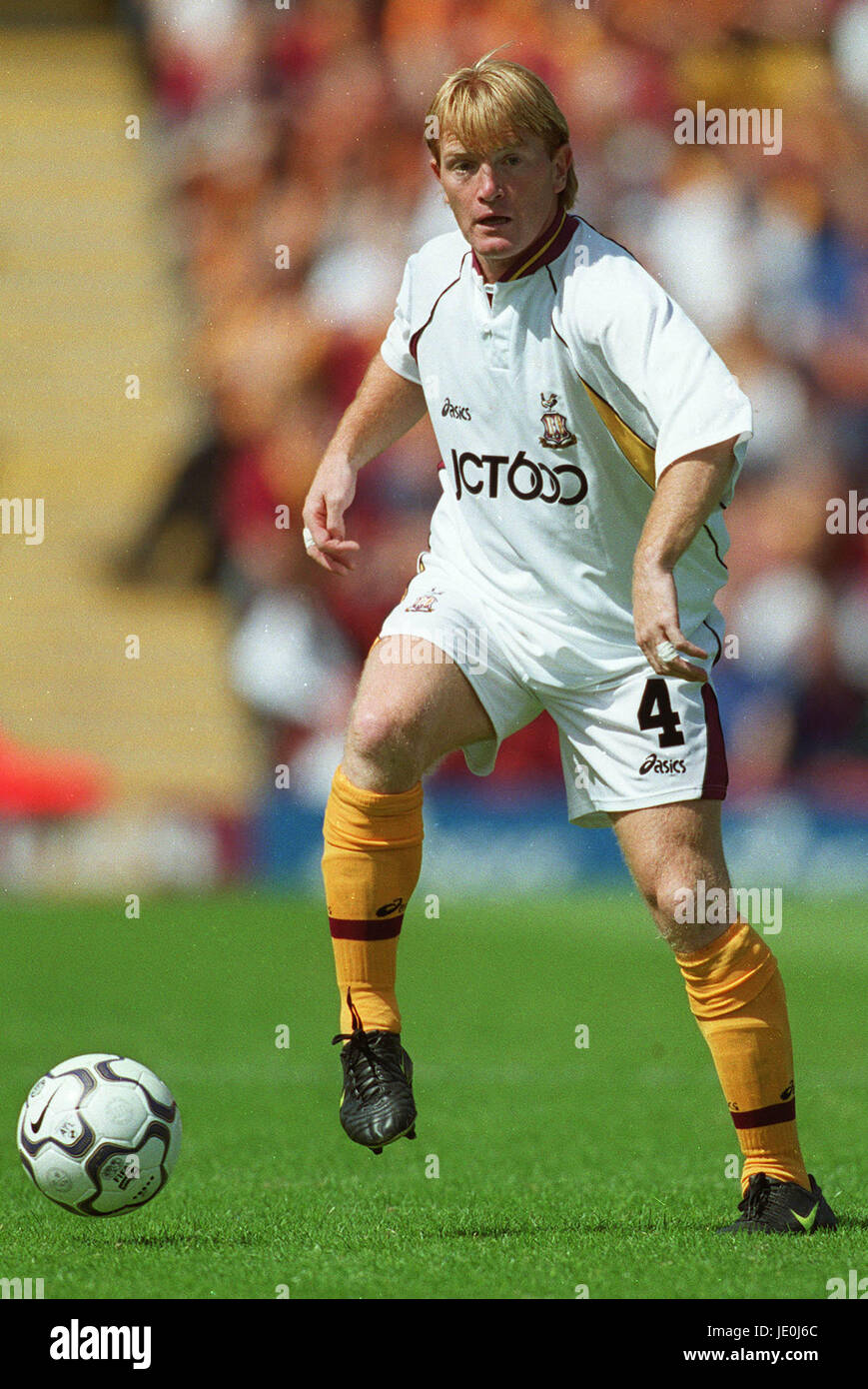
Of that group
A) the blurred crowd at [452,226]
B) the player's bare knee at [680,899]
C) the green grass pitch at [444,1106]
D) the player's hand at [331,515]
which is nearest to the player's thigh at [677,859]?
the player's bare knee at [680,899]

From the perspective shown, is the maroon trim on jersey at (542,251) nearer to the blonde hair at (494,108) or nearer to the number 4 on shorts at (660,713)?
the blonde hair at (494,108)

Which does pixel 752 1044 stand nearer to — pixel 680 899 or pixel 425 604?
pixel 680 899

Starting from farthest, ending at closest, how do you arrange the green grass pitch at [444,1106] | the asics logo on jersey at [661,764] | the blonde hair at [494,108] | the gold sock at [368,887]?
the gold sock at [368,887] < the asics logo on jersey at [661,764] < the blonde hair at [494,108] < the green grass pitch at [444,1106]

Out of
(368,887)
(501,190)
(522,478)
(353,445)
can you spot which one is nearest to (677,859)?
(368,887)

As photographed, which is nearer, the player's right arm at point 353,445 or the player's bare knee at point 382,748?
the player's bare knee at point 382,748

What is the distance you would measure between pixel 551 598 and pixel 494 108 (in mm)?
958

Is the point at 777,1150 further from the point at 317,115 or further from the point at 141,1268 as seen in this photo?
the point at 317,115

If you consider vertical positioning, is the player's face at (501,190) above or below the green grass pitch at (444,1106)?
above

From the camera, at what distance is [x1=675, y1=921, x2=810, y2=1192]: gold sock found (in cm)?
371

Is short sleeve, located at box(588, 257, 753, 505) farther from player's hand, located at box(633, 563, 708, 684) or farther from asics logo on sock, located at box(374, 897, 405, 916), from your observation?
asics logo on sock, located at box(374, 897, 405, 916)

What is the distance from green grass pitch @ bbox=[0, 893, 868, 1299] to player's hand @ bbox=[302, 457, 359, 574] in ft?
4.40

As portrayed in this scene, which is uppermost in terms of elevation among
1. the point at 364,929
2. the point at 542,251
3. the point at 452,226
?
the point at 452,226

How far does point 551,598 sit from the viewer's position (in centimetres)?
388

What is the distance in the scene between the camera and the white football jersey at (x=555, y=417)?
3576mm
